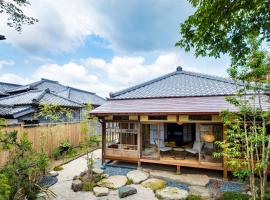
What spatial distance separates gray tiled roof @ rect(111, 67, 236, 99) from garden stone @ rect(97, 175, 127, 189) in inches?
198

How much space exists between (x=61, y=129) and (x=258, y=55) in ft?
36.8

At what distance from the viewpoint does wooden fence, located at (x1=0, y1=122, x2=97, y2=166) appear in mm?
9406

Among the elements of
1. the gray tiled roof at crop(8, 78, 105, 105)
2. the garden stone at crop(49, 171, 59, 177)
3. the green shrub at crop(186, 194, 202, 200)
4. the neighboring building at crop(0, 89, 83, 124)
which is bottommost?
the green shrub at crop(186, 194, 202, 200)

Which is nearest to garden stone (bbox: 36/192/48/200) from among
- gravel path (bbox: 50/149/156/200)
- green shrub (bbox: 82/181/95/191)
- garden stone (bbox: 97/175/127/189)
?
gravel path (bbox: 50/149/156/200)

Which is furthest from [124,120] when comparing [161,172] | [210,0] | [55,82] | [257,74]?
[55,82]

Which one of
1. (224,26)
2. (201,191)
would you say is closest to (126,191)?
(201,191)

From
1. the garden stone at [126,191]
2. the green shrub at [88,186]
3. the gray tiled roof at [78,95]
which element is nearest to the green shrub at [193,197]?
the garden stone at [126,191]

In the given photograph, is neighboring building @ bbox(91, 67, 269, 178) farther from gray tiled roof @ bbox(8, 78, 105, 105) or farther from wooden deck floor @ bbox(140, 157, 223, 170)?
gray tiled roof @ bbox(8, 78, 105, 105)

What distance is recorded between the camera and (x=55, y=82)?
31219 mm

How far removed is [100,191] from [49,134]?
18.8 feet

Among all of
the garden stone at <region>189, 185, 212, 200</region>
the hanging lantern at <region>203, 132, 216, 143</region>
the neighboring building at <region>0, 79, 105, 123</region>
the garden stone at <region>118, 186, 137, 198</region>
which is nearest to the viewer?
the garden stone at <region>189, 185, 212, 200</region>

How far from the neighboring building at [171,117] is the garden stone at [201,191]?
1.53 metres

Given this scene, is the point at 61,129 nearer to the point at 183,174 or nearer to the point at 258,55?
the point at 183,174

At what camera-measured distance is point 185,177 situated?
8.85 m
